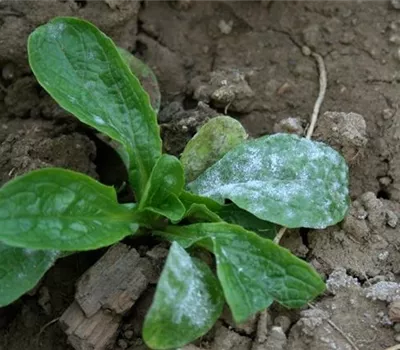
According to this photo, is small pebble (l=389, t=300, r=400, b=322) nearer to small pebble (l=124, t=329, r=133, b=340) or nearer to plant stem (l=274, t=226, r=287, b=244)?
plant stem (l=274, t=226, r=287, b=244)

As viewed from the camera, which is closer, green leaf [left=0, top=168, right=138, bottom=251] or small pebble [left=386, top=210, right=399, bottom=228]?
green leaf [left=0, top=168, right=138, bottom=251]

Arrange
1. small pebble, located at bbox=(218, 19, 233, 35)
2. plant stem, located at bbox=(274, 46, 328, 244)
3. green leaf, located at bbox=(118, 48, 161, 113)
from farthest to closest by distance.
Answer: small pebble, located at bbox=(218, 19, 233, 35) < green leaf, located at bbox=(118, 48, 161, 113) < plant stem, located at bbox=(274, 46, 328, 244)

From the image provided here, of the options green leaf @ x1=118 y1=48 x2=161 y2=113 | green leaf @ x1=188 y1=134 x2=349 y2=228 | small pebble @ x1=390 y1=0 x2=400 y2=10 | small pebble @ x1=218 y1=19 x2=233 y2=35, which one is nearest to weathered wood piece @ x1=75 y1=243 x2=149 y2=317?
green leaf @ x1=188 y1=134 x2=349 y2=228

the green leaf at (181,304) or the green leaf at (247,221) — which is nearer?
the green leaf at (181,304)

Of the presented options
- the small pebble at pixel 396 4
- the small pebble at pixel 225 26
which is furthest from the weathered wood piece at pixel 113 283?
the small pebble at pixel 396 4

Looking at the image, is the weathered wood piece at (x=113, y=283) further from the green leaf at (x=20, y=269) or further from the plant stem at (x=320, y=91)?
the plant stem at (x=320, y=91)

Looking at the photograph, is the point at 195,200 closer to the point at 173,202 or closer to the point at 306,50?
the point at 173,202

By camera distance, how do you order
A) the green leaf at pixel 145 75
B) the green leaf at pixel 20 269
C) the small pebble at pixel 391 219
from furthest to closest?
the green leaf at pixel 145 75 < the small pebble at pixel 391 219 < the green leaf at pixel 20 269
